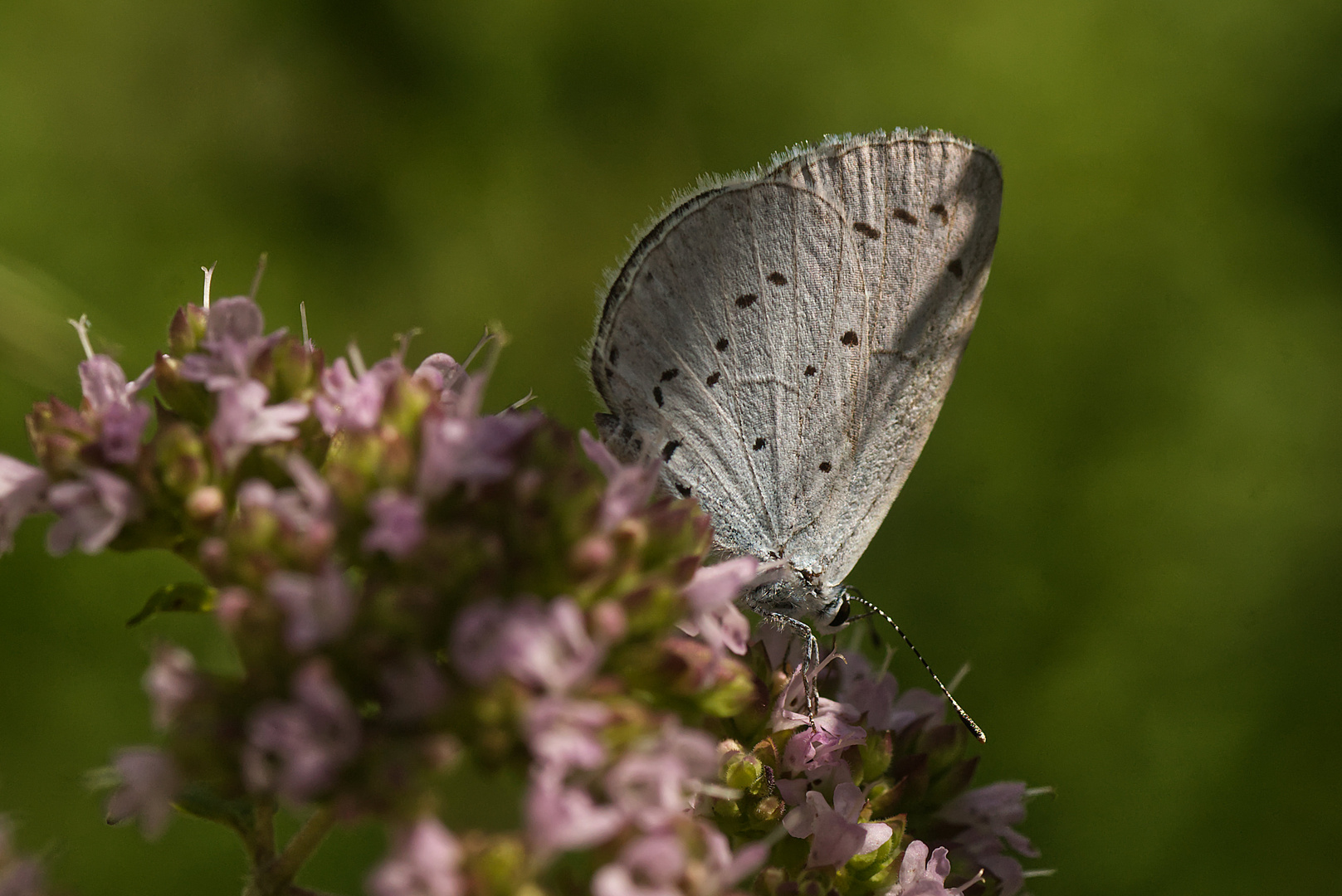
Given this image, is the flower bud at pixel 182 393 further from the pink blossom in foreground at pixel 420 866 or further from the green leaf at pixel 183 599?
the pink blossom in foreground at pixel 420 866

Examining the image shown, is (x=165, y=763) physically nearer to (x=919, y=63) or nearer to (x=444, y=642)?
(x=444, y=642)

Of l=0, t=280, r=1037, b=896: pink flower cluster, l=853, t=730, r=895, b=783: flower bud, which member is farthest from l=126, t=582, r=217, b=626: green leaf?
l=853, t=730, r=895, b=783: flower bud

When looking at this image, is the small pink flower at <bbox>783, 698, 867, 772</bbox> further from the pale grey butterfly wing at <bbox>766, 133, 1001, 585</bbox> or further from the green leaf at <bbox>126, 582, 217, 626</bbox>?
the green leaf at <bbox>126, 582, 217, 626</bbox>

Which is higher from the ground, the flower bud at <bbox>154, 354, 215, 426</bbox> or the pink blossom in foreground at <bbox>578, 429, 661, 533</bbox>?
the pink blossom in foreground at <bbox>578, 429, 661, 533</bbox>

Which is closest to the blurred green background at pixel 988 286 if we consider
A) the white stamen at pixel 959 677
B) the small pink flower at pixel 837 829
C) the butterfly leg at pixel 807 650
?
the white stamen at pixel 959 677

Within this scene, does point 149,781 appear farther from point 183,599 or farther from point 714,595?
point 714,595

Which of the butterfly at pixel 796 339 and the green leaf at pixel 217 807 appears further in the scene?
the butterfly at pixel 796 339

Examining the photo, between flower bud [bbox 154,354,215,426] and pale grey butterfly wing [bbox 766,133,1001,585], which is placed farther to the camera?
pale grey butterfly wing [bbox 766,133,1001,585]
